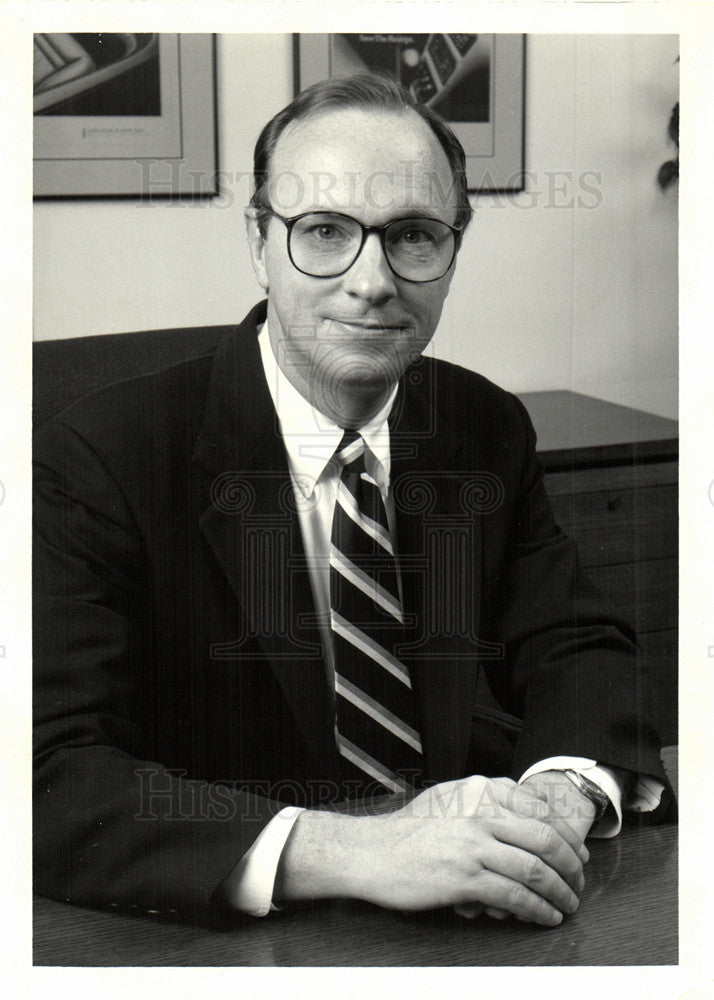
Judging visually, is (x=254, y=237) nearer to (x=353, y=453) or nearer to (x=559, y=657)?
(x=353, y=453)

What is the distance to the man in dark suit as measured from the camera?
39.1 inches

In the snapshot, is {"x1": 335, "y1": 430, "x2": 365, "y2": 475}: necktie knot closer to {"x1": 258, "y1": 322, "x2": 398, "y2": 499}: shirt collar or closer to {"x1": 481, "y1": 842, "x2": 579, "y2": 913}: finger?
{"x1": 258, "y1": 322, "x2": 398, "y2": 499}: shirt collar

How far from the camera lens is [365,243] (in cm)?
101

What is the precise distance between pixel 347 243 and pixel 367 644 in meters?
0.43

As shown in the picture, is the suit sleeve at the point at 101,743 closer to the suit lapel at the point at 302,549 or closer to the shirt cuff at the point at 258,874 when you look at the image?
the shirt cuff at the point at 258,874

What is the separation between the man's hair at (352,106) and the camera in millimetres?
1000

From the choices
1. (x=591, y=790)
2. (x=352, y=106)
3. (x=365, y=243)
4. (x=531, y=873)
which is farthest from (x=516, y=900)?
(x=352, y=106)

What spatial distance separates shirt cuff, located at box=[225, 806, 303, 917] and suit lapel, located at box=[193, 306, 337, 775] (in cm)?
16

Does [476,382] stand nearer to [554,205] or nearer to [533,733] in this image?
[554,205]

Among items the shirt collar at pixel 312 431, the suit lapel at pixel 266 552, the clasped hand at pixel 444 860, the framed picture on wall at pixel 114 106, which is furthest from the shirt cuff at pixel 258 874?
the framed picture on wall at pixel 114 106
